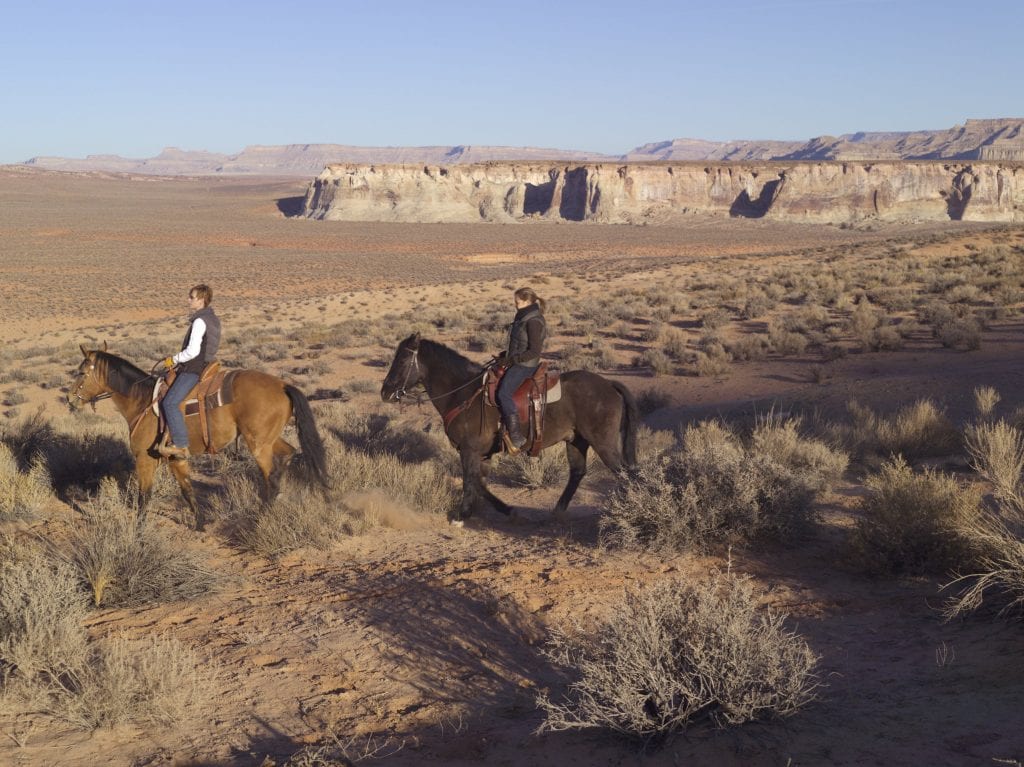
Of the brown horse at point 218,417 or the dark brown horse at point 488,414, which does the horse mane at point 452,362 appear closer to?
the dark brown horse at point 488,414

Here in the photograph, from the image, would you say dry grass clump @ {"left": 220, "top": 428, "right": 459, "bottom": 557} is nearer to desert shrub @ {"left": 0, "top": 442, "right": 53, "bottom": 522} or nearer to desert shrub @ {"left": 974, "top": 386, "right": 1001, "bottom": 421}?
desert shrub @ {"left": 0, "top": 442, "right": 53, "bottom": 522}

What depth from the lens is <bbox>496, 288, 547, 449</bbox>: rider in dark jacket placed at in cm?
829

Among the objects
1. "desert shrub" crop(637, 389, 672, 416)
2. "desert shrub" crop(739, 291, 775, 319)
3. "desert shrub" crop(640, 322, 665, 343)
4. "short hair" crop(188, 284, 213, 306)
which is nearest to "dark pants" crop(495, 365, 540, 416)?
"short hair" crop(188, 284, 213, 306)

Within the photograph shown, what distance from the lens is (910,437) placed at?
35.7 ft

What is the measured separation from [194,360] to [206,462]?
379cm

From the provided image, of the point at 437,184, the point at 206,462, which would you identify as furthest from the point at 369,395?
the point at 437,184

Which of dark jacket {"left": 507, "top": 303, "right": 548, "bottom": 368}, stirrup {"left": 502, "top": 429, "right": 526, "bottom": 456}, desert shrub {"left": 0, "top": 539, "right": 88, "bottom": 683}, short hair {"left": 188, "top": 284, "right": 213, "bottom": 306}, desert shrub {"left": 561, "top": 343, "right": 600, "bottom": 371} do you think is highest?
short hair {"left": 188, "top": 284, "right": 213, "bottom": 306}

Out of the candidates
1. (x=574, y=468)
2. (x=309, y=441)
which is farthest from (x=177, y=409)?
(x=574, y=468)

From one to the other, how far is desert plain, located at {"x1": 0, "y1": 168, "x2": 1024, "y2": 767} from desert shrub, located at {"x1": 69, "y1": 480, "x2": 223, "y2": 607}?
0.37 feet

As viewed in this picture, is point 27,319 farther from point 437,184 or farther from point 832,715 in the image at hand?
point 437,184

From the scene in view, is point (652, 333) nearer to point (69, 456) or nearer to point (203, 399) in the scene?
point (69, 456)

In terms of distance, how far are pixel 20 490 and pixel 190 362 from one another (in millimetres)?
2456

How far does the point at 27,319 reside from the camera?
3700 centimetres

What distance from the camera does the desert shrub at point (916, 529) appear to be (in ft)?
21.2
